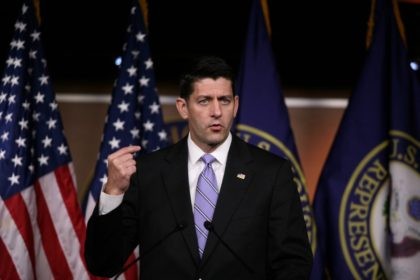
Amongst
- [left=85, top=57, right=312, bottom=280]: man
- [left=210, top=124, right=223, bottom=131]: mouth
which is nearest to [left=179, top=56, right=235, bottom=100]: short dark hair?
[left=85, top=57, right=312, bottom=280]: man

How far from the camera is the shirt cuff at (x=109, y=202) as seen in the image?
1726 mm

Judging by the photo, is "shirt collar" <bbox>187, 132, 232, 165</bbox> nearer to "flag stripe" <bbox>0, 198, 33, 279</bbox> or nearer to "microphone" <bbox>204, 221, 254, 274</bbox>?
"microphone" <bbox>204, 221, 254, 274</bbox>

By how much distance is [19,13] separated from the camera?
2.91 metres

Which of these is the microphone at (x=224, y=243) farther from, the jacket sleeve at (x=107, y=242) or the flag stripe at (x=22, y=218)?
the flag stripe at (x=22, y=218)

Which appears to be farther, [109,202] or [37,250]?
[37,250]

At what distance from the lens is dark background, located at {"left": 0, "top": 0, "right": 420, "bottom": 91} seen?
322 centimetres

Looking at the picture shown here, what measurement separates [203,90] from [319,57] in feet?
6.25

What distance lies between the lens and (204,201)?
180cm

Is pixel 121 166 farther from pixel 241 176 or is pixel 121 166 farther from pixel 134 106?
pixel 134 106

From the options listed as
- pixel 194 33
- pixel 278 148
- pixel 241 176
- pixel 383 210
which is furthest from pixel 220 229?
pixel 194 33

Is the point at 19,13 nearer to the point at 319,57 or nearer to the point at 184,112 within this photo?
the point at 184,112

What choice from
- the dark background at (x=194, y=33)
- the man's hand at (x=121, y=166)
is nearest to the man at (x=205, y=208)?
the man's hand at (x=121, y=166)

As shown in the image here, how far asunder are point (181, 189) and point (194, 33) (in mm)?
1766

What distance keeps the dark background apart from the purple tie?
1.64 m
